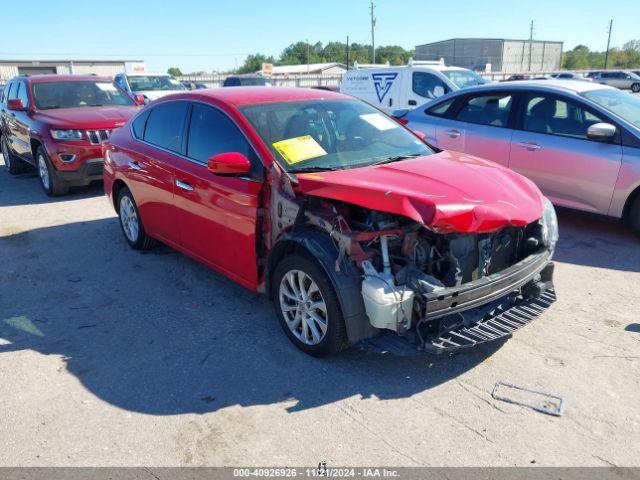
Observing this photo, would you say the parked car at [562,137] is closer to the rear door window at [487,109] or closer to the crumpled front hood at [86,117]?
the rear door window at [487,109]

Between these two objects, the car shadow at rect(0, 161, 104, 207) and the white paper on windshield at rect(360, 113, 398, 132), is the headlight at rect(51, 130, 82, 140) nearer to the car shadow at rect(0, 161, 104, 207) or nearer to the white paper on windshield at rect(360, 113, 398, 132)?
the car shadow at rect(0, 161, 104, 207)

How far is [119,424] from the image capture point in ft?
10.2

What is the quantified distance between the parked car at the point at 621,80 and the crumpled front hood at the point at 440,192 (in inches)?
1511

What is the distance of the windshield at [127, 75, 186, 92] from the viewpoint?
1827cm

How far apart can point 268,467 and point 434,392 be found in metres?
1.14

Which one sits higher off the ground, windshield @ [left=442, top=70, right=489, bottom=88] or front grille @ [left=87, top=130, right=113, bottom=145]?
windshield @ [left=442, top=70, right=489, bottom=88]

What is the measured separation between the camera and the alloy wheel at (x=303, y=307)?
3.52m

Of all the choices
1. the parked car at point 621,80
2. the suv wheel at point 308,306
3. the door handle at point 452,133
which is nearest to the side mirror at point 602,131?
the door handle at point 452,133

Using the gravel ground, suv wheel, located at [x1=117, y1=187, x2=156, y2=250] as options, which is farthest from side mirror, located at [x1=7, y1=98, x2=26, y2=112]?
the gravel ground

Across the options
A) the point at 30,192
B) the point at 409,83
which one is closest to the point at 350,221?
the point at 30,192

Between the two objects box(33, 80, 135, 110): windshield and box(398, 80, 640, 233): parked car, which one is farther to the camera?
box(33, 80, 135, 110): windshield

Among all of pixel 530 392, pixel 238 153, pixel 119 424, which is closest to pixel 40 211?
A: pixel 238 153

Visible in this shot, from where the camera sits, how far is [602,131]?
222 inches

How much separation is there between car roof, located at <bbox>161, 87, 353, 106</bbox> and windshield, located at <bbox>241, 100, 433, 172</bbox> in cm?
9
